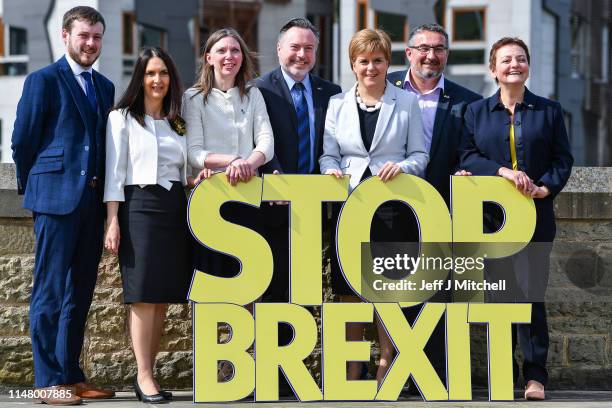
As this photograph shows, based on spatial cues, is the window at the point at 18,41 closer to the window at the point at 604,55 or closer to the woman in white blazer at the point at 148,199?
the window at the point at 604,55

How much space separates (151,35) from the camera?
33094 millimetres

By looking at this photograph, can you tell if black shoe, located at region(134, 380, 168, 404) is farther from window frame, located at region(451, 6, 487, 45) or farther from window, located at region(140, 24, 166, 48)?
window frame, located at region(451, 6, 487, 45)

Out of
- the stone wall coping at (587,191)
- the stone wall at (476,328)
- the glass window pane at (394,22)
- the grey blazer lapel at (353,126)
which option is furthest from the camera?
the glass window pane at (394,22)

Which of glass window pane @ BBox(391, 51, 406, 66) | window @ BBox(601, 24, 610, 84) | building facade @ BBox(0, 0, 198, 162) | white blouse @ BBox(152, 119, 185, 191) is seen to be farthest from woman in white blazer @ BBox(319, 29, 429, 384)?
window @ BBox(601, 24, 610, 84)

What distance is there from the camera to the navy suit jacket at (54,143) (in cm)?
654

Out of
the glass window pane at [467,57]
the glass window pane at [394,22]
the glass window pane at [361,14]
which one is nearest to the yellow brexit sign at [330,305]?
the glass window pane at [394,22]

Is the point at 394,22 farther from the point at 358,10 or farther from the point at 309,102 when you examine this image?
the point at 309,102

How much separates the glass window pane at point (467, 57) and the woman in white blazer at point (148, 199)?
2685 centimetres

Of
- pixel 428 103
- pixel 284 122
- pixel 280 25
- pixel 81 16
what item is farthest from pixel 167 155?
pixel 280 25

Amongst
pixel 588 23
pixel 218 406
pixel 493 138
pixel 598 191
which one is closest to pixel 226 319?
pixel 218 406

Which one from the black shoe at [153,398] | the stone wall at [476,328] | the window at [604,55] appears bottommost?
the black shoe at [153,398]

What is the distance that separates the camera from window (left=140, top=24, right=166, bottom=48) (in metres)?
32.9

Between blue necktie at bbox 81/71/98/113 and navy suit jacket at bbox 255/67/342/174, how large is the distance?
34.5 inches

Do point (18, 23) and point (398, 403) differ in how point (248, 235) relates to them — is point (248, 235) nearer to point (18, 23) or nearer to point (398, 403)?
point (398, 403)
